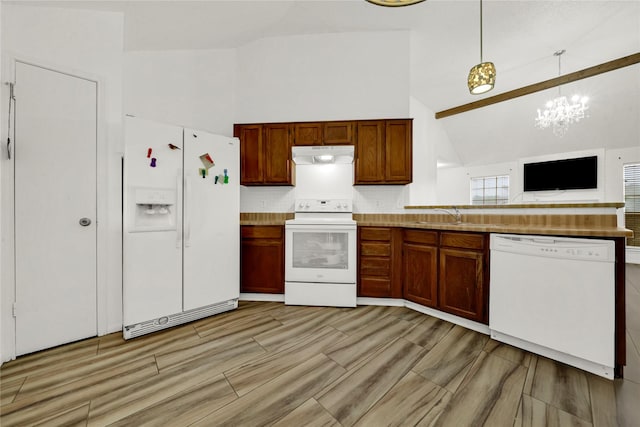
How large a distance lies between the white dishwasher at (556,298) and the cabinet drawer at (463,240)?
107 mm

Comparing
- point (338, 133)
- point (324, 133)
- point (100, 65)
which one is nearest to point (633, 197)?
point (338, 133)

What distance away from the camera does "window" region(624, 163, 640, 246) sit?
4941 millimetres

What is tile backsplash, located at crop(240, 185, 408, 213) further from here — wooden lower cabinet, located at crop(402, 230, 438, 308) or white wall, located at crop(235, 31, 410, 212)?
wooden lower cabinet, located at crop(402, 230, 438, 308)

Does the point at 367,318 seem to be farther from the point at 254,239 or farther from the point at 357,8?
the point at 357,8

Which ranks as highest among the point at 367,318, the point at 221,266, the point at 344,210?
the point at 344,210

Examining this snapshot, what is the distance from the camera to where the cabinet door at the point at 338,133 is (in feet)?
9.91

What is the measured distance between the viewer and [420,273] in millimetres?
2531

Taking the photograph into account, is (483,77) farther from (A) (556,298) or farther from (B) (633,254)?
(B) (633,254)

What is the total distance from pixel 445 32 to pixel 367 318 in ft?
11.6

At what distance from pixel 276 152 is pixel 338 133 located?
2.66 feet

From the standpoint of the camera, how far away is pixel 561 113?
13.3 feet

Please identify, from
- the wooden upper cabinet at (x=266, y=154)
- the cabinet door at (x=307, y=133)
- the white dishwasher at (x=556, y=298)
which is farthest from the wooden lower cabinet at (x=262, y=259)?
the white dishwasher at (x=556, y=298)

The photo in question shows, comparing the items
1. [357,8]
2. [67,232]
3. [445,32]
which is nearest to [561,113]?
[445,32]

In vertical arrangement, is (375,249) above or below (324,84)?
below
